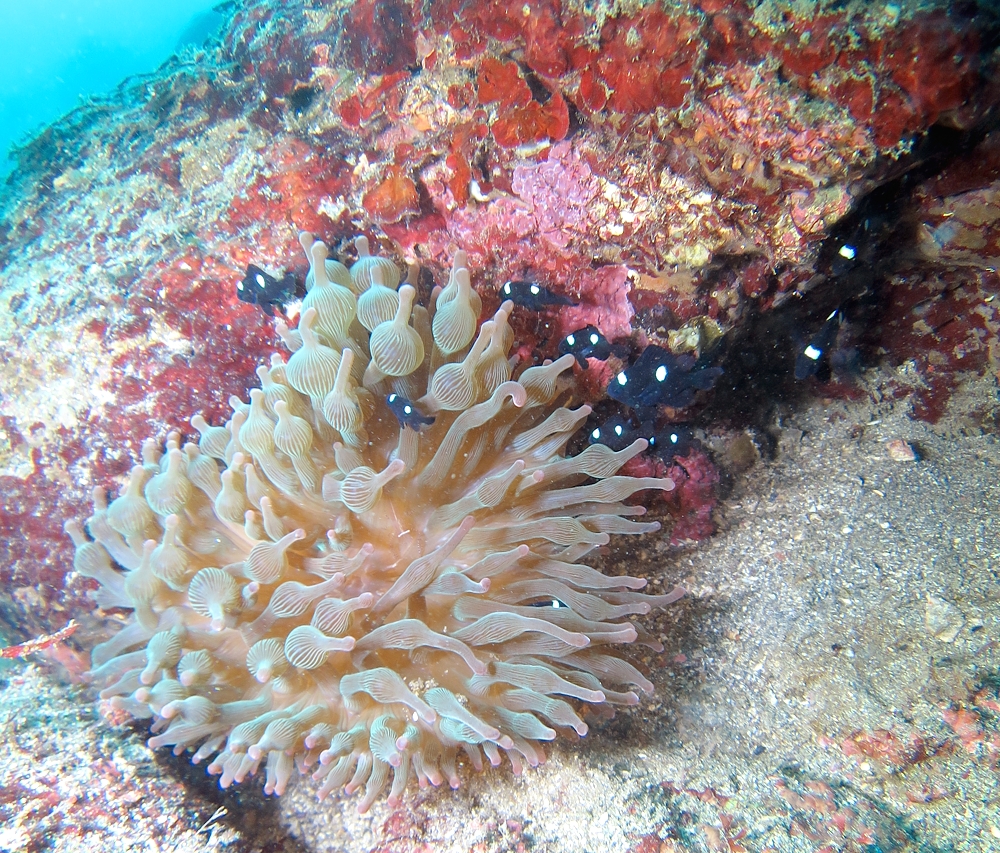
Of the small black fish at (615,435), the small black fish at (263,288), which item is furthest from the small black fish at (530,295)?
the small black fish at (263,288)

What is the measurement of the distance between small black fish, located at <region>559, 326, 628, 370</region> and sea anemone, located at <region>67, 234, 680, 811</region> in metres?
0.19

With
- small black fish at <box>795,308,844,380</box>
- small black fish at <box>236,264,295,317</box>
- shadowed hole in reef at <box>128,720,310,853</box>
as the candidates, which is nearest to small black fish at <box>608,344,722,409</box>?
small black fish at <box>795,308,844,380</box>

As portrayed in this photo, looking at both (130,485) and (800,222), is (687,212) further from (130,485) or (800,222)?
(130,485)

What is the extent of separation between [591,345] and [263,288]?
1.85m

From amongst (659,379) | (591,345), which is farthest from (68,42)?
(659,379)

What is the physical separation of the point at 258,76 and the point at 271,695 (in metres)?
3.89

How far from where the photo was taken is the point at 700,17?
8.27 ft

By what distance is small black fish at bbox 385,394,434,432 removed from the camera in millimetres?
2705

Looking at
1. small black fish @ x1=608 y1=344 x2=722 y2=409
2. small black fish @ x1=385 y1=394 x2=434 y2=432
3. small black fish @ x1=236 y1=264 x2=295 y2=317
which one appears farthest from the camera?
small black fish @ x1=236 y1=264 x2=295 y2=317

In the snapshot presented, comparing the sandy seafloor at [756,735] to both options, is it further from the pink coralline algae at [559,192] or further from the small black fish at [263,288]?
the small black fish at [263,288]

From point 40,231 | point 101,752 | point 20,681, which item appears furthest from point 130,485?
point 40,231

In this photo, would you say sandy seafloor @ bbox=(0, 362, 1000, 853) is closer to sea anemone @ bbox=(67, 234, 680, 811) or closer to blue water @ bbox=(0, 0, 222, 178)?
sea anemone @ bbox=(67, 234, 680, 811)

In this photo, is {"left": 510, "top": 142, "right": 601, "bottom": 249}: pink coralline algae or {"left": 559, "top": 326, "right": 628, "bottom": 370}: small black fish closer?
{"left": 510, "top": 142, "right": 601, "bottom": 249}: pink coralline algae

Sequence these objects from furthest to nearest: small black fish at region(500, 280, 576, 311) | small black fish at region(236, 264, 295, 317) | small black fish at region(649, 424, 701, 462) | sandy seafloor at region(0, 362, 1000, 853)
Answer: small black fish at region(236, 264, 295, 317) < small black fish at region(649, 424, 701, 462) < small black fish at region(500, 280, 576, 311) < sandy seafloor at region(0, 362, 1000, 853)
